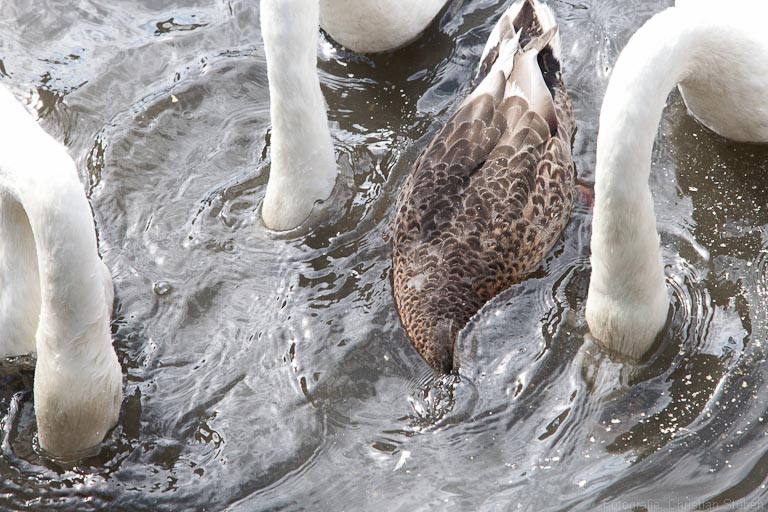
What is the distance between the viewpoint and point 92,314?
4.51 meters

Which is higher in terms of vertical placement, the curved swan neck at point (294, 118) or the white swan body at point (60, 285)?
the curved swan neck at point (294, 118)

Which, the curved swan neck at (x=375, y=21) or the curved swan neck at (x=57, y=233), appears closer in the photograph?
the curved swan neck at (x=57, y=233)

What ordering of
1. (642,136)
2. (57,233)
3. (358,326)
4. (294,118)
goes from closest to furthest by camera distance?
(57,233) → (642,136) → (294,118) → (358,326)

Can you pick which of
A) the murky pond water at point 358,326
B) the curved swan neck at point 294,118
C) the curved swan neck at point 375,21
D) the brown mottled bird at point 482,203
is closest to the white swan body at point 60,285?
the murky pond water at point 358,326

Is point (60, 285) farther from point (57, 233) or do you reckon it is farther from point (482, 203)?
point (482, 203)

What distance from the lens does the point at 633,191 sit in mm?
4543

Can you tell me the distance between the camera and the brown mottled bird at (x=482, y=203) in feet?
17.8

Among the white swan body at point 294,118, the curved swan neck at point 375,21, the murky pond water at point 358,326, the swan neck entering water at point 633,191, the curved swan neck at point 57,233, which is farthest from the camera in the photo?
the curved swan neck at point 375,21

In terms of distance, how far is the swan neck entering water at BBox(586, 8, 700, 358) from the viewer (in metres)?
4.48

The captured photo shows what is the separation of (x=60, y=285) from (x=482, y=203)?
2.21m

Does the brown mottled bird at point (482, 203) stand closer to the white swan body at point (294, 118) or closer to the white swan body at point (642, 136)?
the white swan body at point (294, 118)

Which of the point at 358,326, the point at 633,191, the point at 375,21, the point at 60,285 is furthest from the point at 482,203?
the point at 60,285

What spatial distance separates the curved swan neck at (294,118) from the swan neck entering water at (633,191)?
59.7 inches

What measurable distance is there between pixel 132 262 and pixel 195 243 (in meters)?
0.35
